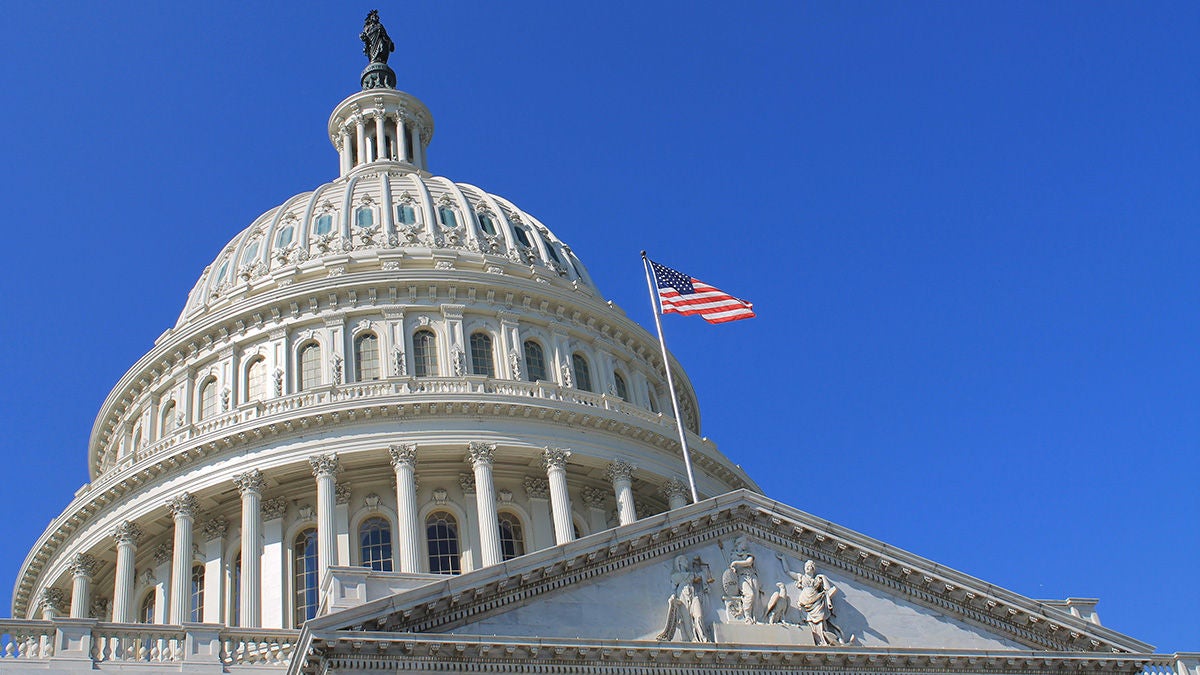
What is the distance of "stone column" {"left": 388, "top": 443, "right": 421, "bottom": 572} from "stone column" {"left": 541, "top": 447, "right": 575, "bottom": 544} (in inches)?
178

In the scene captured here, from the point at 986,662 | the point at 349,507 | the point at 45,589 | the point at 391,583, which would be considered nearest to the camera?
the point at 391,583

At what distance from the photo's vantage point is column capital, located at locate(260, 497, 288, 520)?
164 feet

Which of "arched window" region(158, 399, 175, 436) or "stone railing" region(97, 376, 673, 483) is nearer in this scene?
"stone railing" region(97, 376, 673, 483)

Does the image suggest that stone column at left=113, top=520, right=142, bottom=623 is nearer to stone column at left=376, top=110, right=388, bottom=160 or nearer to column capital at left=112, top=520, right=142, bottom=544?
column capital at left=112, top=520, right=142, bottom=544

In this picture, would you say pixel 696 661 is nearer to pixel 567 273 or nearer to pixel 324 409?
pixel 324 409

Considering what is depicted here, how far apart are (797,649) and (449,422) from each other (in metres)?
21.8

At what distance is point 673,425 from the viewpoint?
55938 millimetres

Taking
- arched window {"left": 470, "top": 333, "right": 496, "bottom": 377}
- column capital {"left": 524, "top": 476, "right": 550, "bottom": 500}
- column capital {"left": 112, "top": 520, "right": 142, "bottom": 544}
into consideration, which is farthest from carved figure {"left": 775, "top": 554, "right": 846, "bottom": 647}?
column capital {"left": 112, "top": 520, "right": 142, "bottom": 544}

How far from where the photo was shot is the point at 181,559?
48.9 meters

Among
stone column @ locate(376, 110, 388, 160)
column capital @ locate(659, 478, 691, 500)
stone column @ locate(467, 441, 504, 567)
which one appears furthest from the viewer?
stone column @ locate(376, 110, 388, 160)

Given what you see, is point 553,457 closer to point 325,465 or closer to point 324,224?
point 325,465

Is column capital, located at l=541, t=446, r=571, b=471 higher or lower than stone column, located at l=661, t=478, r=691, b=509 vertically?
higher

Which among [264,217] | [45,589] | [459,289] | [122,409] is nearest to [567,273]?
[459,289]

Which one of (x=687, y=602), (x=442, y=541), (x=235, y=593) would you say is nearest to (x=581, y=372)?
(x=442, y=541)
